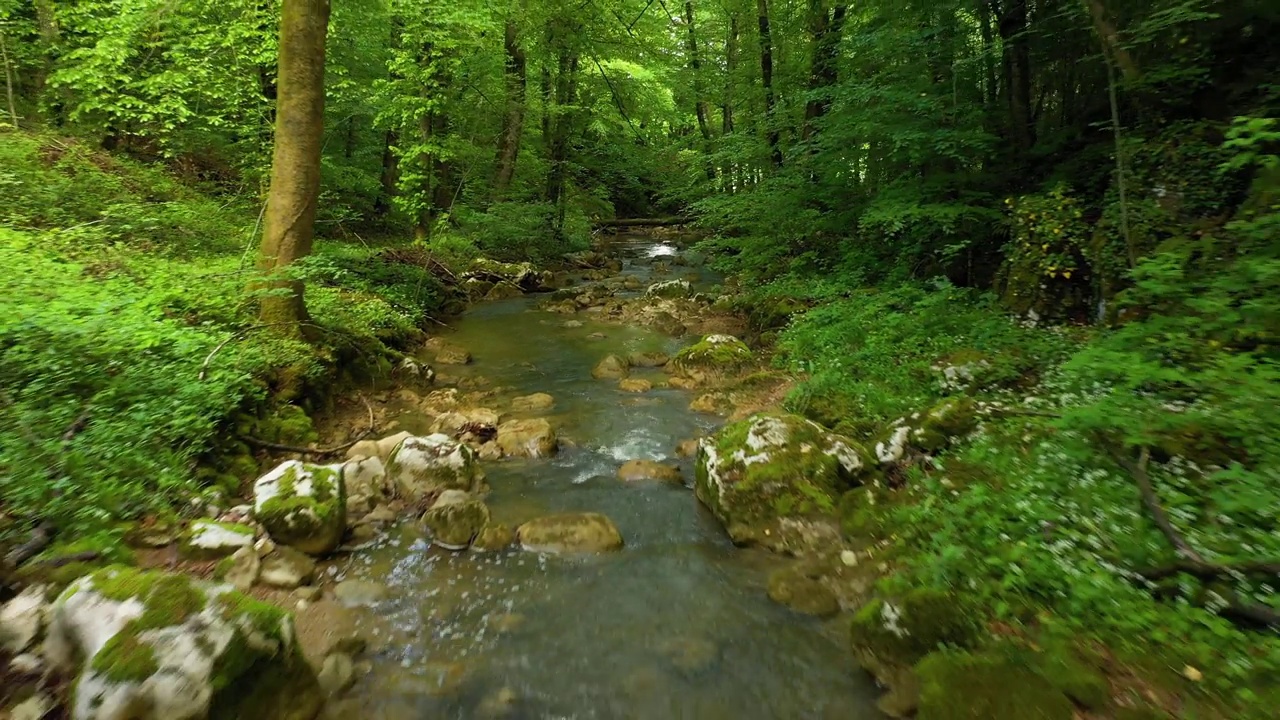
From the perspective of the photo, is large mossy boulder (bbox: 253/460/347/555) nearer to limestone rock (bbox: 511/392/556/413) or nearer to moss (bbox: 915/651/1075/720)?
limestone rock (bbox: 511/392/556/413)

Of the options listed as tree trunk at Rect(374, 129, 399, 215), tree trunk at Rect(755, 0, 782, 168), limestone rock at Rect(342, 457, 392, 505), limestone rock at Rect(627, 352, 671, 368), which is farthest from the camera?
tree trunk at Rect(374, 129, 399, 215)

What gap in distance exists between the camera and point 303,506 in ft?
15.2

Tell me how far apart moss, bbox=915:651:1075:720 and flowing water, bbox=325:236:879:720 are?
539 mm

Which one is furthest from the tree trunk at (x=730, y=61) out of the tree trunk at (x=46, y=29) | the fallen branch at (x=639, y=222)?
the tree trunk at (x=46, y=29)

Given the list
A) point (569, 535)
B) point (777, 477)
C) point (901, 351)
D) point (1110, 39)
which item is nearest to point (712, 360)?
point (901, 351)

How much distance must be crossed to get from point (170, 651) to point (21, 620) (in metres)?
0.94

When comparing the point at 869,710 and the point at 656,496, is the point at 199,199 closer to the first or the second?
the point at 656,496

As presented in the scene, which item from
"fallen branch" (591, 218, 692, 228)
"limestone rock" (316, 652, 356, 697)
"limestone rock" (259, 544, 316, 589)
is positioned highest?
"fallen branch" (591, 218, 692, 228)

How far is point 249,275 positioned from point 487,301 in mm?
9076

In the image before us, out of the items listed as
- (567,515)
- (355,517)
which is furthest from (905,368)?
(355,517)

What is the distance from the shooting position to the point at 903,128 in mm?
8453

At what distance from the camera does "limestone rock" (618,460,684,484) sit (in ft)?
20.8

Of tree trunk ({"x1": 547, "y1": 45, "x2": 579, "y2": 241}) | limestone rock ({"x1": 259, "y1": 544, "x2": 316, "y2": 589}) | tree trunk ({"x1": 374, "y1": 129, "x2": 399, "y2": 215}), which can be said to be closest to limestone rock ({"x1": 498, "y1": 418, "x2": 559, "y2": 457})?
limestone rock ({"x1": 259, "y1": 544, "x2": 316, "y2": 589})

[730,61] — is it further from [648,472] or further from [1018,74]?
[648,472]
